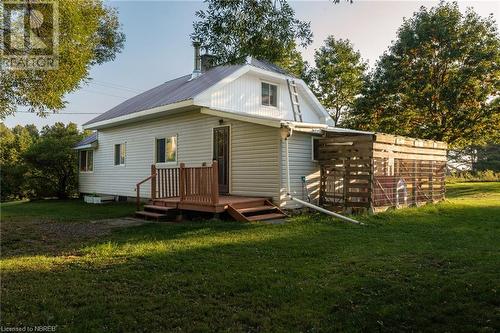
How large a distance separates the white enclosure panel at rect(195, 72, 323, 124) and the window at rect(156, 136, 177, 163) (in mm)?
2373

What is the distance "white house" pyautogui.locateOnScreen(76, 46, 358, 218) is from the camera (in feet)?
35.1

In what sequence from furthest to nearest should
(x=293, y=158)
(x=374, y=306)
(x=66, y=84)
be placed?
(x=293, y=158)
(x=66, y=84)
(x=374, y=306)

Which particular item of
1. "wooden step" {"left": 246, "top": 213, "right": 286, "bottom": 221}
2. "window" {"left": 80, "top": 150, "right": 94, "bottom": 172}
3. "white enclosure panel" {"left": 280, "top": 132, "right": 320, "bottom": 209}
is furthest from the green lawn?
"window" {"left": 80, "top": 150, "right": 94, "bottom": 172}

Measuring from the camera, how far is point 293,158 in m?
10.7

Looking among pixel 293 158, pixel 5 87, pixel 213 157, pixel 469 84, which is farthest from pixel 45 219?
pixel 469 84

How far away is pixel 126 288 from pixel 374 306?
107 inches

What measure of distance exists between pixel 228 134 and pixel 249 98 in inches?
95.7

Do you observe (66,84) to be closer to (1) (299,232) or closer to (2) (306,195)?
(1) (299,232)

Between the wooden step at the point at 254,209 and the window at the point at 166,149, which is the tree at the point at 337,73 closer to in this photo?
the window at the point at 166,149

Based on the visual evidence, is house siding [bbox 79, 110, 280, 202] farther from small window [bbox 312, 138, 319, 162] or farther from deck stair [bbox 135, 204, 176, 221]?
deck stair [bbox 135, 204, 176, 221]

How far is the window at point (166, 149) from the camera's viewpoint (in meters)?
13.8

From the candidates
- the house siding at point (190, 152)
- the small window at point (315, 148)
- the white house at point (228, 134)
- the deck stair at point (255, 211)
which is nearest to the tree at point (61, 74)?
the white house at point (228, 134)

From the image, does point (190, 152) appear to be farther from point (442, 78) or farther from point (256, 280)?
point (442, 78)

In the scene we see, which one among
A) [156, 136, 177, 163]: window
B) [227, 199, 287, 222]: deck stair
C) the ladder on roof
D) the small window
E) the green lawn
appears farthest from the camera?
the ladder on roof
